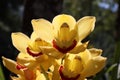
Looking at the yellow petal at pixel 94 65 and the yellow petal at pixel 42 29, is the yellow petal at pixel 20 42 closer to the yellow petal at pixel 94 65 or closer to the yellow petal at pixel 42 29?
the yellow petal at pixel 42 29

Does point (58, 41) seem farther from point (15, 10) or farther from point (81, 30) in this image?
point (15, 10)

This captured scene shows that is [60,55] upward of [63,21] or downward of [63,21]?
downward

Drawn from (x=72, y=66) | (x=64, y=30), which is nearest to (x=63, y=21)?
(x=64, y=30)

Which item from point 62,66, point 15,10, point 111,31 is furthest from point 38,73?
point 111,31

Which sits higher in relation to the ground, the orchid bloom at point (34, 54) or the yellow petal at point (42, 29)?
the yellow petal at point (42, 29)

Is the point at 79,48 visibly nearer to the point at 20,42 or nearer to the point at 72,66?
the point at 72,66

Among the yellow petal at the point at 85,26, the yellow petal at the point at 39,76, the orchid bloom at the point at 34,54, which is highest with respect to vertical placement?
the yellow petal at the point at 85,26

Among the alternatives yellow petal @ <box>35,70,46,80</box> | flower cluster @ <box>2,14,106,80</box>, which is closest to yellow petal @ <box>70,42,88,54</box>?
flower cluster @ <box>2,14,106,80</box>

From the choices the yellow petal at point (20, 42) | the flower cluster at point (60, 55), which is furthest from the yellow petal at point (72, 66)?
the yellow petal at point (20, 42)
